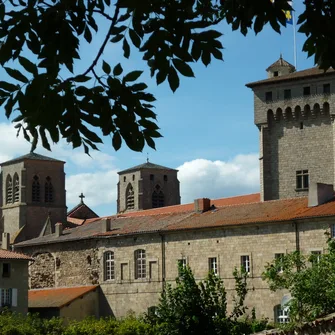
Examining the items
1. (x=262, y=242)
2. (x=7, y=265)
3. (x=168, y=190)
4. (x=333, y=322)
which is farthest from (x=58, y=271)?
(x=168, y=190)

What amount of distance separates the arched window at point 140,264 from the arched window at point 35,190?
40.2 meters

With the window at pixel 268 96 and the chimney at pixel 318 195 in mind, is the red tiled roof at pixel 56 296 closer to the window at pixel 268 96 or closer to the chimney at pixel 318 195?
the chimney at pixel 318 195

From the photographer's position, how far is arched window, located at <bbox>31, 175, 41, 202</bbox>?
86562 mm

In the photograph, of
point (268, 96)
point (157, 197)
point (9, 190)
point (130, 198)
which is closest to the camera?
point (268, 96)

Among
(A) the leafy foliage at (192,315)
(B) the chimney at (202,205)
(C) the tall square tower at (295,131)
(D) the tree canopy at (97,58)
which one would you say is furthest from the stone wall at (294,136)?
(D) the tree canopy at (97,58)

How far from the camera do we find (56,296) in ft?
163

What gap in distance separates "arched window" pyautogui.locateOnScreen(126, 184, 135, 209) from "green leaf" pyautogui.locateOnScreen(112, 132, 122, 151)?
286 ft

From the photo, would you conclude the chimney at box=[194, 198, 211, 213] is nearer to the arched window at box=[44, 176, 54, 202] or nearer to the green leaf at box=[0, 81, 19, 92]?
the arched window at box=[44, 176, 54, 202]

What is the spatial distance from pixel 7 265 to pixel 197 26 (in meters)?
44.1

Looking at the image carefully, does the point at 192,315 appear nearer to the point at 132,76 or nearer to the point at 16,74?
the point at 132,76

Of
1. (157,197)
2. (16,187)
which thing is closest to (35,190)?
(16,187)

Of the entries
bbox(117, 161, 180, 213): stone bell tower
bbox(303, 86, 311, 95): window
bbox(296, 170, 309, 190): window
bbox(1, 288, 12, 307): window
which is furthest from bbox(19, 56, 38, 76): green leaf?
bbox(117, 161, 180, 213): stone bell tower

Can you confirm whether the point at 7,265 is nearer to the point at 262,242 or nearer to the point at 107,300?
the point at 107,300

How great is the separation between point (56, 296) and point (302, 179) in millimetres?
16226
